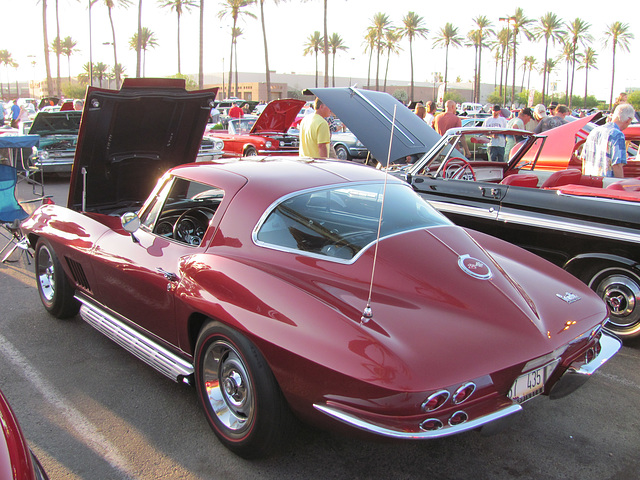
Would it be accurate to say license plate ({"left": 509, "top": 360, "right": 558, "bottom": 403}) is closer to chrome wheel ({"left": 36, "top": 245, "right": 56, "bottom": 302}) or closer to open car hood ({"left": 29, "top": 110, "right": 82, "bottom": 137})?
chrome wheel ({"left": 36, "top": 245, "right": 56, "bottom": 302})

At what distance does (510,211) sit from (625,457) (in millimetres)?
2529

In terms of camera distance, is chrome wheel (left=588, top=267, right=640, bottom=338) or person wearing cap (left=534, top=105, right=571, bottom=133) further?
person wearing cap (left=534, top=105, right=571, bottom=133)

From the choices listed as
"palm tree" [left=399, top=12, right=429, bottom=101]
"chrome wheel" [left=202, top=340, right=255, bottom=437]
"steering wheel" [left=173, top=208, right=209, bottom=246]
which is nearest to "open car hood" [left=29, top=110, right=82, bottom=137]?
"steering wheel" [left=173, top=208, right=209, bottom=246]

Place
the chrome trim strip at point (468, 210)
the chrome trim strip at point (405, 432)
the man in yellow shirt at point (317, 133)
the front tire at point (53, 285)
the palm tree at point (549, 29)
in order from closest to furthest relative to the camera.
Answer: the chrome trim strip at point (405, 432), the front tire at point (53, 285), the chrome trim strip at point (468, 210), the man in yellow shirt at point (317, 133), the palm tree at point (549, 29)

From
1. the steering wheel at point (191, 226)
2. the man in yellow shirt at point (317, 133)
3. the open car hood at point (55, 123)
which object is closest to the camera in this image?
the steering wheel at point (191, 226)

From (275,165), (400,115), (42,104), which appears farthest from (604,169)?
(42,104)

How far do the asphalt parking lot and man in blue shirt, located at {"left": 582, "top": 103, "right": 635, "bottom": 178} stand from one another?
273 cm

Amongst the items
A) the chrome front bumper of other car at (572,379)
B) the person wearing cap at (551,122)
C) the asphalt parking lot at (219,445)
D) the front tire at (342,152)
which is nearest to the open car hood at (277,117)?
the front tire at (342,152)

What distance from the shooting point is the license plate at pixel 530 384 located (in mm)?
2336

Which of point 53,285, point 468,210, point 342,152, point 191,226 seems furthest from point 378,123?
point 342,152

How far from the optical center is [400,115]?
6469 mm

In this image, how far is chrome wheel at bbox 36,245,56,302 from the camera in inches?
174

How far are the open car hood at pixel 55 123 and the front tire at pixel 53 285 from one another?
331 inches

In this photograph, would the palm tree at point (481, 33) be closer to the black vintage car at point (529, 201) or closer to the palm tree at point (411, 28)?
the palm tree at point (411, 28)
